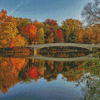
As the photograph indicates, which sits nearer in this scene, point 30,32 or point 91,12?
point 91,12

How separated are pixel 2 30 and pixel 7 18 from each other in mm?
2776

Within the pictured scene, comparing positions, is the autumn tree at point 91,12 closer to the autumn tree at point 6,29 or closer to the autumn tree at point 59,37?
the autumn tree at point 6,29

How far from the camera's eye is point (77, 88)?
767 centimetres

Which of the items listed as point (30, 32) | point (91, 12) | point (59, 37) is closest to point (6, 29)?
point (30, 32)

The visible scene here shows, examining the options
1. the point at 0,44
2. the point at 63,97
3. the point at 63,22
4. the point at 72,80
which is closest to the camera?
the point at 63,97

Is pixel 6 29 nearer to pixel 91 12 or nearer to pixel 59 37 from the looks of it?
pixel 59 37

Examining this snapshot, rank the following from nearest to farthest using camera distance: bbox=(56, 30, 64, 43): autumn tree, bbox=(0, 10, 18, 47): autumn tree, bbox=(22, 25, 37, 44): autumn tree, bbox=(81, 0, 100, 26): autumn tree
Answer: bbox=(81, 0, 100, 26): autumn tree → bbox=(0, 10, 18, 47): autumn tree → bbox=(22, 25, 37, 44): autumn tree → bbox=(56, 30, 64, 43): autumn tree

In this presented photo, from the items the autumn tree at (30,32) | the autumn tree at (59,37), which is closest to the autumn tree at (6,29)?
the autumn tree at (30,32)

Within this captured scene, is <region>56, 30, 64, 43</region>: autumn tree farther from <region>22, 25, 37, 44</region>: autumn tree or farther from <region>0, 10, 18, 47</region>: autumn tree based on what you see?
<region>0, 10, 18, 47</region>: autumn tree

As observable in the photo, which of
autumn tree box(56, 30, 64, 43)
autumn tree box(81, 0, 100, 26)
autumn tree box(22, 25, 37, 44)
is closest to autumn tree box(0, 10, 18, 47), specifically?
autumn tree box(22, 25, 37, 44)

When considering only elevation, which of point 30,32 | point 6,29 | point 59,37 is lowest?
point 59,37

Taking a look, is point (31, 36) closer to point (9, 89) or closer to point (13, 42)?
point (13, 42)

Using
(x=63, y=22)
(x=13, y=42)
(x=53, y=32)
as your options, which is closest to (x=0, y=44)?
(x=13, y=42)

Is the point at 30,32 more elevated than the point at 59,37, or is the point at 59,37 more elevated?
the point at 30,32
